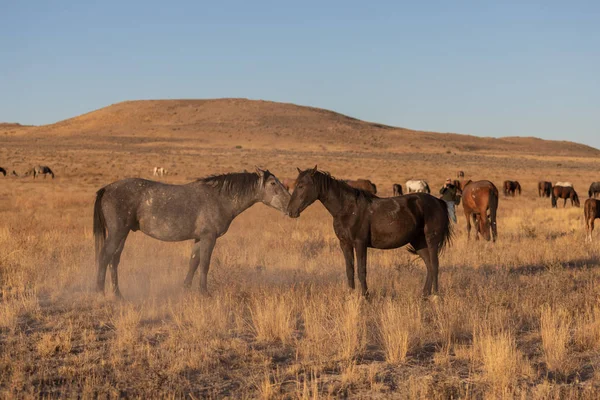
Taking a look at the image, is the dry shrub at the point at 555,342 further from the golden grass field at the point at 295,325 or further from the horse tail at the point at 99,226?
the horse tail at the point at 99,226

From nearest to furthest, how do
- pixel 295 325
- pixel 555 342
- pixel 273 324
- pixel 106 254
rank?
pixel 555 342, pixel 273 324, pixel 295 325, pixel 106 254

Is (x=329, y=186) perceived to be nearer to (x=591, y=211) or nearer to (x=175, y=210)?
(x=175, y=210)

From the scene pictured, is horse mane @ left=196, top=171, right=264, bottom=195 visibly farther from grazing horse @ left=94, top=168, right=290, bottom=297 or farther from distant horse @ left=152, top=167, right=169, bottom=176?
distant horse @ left=152, top=167, right=169, bottom=176

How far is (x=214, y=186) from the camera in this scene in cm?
990

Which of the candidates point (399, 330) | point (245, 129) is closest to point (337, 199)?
point (399, 330)

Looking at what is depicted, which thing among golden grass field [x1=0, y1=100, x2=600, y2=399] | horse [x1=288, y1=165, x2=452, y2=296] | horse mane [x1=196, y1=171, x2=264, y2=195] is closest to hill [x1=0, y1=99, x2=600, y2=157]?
golden grass field [x1=0, y1=100, x2=600, y2=399]

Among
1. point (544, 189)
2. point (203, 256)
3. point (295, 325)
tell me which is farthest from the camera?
point (544, 189)

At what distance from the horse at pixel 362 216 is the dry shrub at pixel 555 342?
217 centimetres

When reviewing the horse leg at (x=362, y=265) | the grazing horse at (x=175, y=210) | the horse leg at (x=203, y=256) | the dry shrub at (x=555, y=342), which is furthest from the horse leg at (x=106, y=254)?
the dry shrub at (x=555, y=342)

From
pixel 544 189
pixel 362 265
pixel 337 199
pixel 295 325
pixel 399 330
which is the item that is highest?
pixel 337 199

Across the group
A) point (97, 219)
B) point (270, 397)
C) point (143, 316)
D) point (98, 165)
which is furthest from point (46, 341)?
point (98, 165)

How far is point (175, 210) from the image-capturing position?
9.55 metres

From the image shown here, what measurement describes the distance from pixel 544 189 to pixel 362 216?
33.9m

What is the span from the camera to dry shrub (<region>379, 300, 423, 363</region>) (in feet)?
20.8
